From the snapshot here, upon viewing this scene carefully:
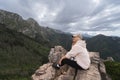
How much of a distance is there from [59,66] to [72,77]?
129 centimetres

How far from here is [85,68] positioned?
2011cm

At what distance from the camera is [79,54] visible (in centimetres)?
1955

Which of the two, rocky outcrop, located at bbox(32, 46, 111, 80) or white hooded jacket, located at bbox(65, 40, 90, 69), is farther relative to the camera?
rocky outcrop, located at bbox(32, 46, 111, 80)

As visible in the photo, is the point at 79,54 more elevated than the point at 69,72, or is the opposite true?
the point at 79,54

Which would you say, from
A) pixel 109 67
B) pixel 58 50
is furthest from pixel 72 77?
pixel 109 67

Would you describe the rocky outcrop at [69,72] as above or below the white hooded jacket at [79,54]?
below

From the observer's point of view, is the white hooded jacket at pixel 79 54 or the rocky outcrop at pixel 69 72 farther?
the rocky outcrop at pixel 69 72

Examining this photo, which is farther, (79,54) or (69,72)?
(69,72)

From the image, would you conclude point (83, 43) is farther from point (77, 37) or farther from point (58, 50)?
point (58, 50)

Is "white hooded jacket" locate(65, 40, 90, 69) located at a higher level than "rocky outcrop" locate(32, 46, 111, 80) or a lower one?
higher

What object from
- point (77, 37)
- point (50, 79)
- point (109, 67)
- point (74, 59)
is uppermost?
point (77, 37)

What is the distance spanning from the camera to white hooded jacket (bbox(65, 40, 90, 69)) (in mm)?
19375

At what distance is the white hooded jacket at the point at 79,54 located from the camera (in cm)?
1938

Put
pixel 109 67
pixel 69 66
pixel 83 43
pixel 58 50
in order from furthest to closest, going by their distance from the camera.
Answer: pixel 109 67, pixel 58 50, pixel 69 66, pixel 83 43
